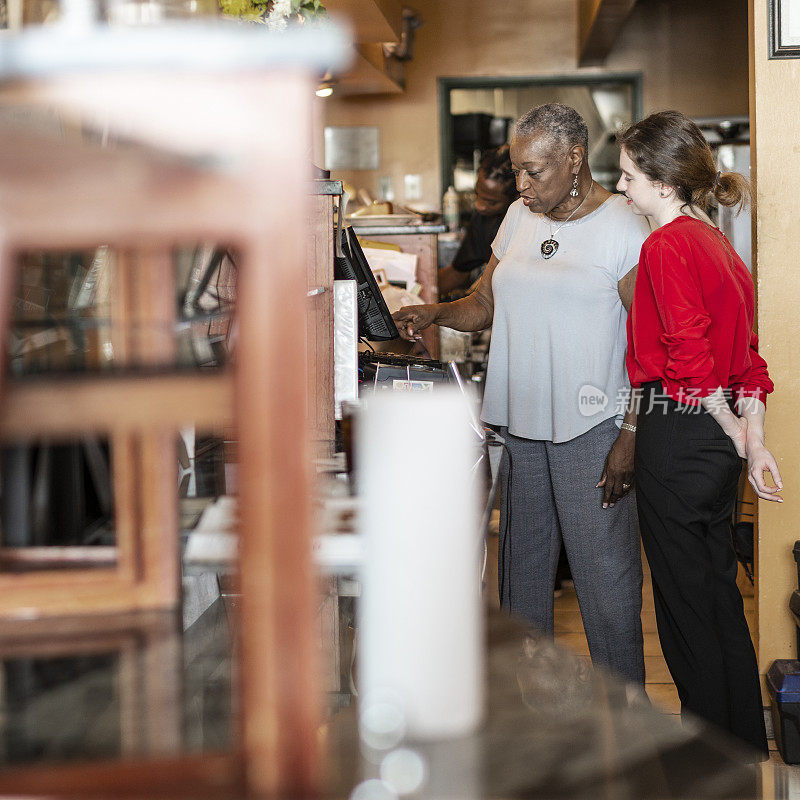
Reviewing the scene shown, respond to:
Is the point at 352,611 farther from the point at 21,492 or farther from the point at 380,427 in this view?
the point at 380,427

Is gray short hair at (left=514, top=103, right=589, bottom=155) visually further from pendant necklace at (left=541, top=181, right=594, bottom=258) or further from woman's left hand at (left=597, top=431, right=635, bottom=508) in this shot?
woman's left hand at (left=597, top=431, right=635, bottom=508)

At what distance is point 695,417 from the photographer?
7.20ft

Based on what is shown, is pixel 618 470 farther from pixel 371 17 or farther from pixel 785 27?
pixel 371 17

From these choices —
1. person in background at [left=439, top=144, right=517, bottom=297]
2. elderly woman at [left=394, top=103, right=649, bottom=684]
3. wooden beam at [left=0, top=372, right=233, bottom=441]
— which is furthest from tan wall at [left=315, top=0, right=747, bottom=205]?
wooden beam at [left=0, top=372, right=233, bottom=441]

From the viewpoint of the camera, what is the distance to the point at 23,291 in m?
1.35

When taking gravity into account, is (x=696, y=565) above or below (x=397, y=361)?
below

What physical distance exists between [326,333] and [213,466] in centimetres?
70

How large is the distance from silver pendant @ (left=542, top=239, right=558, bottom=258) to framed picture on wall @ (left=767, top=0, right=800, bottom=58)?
2.81ft


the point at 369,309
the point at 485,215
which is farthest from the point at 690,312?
the point at 485,215

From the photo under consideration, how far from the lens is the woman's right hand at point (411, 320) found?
2729 millimetres

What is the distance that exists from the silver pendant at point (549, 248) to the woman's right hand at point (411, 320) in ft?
1.33

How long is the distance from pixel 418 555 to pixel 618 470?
6.05ft

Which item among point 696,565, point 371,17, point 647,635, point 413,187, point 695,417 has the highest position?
point 371,17

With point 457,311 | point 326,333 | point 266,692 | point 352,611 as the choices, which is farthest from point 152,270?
point 457,311
